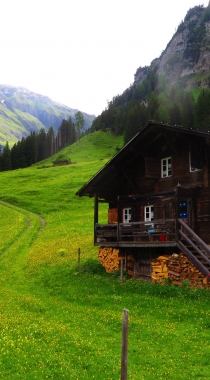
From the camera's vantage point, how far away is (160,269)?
923 inches

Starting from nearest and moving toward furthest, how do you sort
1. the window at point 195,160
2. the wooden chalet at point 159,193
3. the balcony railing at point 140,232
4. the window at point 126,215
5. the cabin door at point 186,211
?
the wooden chalet at point 159,193
the window at point 195,160
the balcony railing at point 140,232
the cabin door at point 186,211
the window at point 126,215

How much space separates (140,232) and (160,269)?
3.43 m

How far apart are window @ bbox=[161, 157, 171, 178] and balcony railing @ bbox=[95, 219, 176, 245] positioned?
366 centimetres

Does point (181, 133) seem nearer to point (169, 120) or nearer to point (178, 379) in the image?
point (178, 379)

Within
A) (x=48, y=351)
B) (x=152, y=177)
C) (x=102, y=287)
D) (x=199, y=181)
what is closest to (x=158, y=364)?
(x=48, y=351)

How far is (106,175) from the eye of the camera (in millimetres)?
29766

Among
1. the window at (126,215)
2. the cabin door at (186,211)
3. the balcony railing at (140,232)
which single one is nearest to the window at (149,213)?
the balcony railing at (140,232)

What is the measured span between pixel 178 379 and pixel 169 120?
385ft

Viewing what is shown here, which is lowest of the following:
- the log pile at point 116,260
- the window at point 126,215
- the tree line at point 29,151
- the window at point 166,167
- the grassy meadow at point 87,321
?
the grassy meadow at point 87,321

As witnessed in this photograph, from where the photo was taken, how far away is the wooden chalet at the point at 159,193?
22844 mm

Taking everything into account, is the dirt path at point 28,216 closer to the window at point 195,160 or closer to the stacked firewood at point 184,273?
the stacked firewood at point 184,273

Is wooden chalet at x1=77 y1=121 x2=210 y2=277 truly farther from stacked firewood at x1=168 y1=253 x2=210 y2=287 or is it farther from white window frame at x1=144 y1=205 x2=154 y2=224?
stacked firewood at x1=168 y1=253 x2=210 y2=287

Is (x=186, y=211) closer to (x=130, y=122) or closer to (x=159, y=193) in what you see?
(x=159, y=193)

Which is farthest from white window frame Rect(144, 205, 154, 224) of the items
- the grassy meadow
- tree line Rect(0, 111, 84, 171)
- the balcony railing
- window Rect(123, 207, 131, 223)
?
tree line Rect(0, 111, 84, 171)
